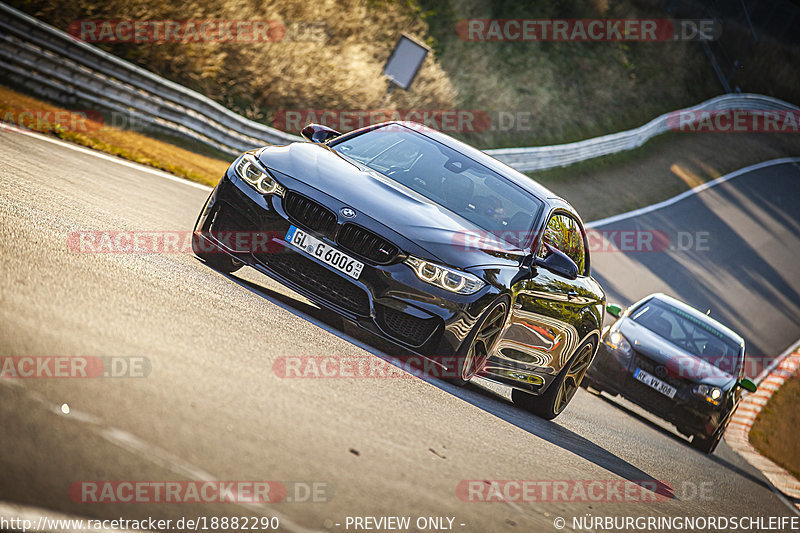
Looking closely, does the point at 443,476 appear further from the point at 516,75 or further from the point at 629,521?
the point at 516,75

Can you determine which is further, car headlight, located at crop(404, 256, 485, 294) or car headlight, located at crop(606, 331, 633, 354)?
car headlight, located at crop(606, 331, 633, 354)

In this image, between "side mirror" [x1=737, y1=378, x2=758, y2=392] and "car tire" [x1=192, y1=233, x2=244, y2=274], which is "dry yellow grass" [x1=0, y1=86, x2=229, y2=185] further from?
"side mirror" [x1=737, y1=378, x2=758, y2=392]

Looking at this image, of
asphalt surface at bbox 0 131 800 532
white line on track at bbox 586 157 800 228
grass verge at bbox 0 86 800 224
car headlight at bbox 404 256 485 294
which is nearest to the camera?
asphalt surface at bbox 0 131 800 532

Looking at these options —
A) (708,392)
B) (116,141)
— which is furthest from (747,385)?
(116,141)

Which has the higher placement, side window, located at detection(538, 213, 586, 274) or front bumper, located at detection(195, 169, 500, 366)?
side window, located at detection(538, 213, 586, 274)

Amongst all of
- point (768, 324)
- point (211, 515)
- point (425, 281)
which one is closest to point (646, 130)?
point (768, 324)

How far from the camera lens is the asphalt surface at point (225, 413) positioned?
340cm

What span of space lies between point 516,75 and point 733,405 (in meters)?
22.8

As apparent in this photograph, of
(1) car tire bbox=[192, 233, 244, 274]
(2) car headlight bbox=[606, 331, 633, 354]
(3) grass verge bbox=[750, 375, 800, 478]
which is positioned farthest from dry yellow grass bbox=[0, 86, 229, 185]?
(3) grass verge bbox=[750, 375, 800, 478]

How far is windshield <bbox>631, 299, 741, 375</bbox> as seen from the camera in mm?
12156

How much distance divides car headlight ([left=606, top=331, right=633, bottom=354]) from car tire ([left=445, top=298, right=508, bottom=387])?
5302 mm

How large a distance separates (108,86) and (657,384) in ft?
33.1

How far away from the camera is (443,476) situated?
4605mm

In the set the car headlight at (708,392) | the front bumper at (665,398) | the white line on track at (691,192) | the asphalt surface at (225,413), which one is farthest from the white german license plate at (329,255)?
the white line on track at (691,192)
